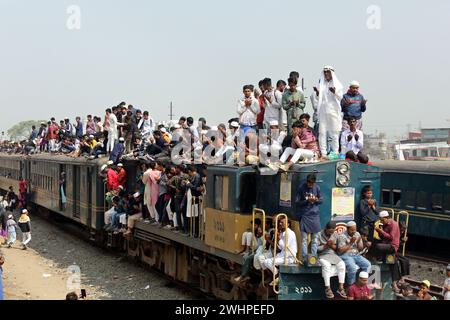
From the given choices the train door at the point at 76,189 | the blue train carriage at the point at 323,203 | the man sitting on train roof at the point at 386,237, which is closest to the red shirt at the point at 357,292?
the blue train carriage at the point at 323,203

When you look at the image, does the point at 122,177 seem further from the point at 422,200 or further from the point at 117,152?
the point at 422,200

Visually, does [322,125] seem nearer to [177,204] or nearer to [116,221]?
[177,204]

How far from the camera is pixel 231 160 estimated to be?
37.3 ft

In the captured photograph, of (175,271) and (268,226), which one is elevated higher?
(268,226)

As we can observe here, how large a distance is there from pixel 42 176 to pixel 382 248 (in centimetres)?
1897

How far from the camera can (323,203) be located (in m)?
10.2

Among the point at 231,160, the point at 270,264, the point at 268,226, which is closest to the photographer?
the point at 270,264

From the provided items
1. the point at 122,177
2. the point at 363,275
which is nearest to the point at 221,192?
the point at 363,275

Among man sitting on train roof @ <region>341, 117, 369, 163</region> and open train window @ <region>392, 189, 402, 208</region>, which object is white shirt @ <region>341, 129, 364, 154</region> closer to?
man sitting on train roof @ <region>341, 117, 369, 163</region>

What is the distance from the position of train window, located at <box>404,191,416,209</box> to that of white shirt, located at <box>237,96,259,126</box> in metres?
9.05

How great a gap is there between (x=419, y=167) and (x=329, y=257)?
11.2m
